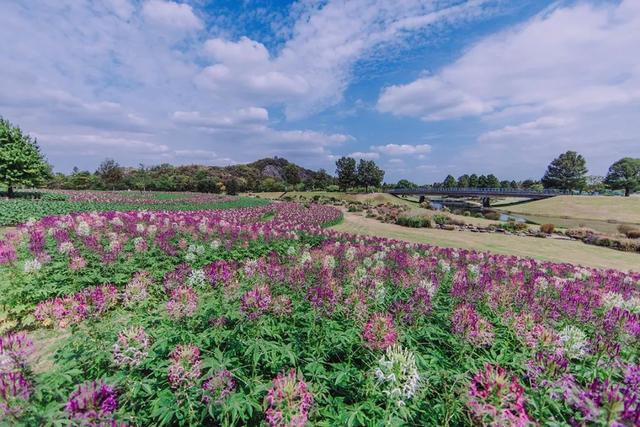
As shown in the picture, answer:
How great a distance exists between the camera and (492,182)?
119 meters

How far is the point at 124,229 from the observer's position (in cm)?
1067

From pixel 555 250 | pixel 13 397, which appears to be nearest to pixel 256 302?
pixel 13 397

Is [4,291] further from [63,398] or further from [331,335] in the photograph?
[331,335]

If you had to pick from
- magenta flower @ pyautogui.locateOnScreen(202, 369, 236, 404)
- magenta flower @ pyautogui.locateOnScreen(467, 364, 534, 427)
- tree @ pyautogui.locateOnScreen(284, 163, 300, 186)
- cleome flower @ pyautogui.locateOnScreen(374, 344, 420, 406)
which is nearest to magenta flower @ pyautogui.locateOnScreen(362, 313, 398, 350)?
cleome flower @ pyautogui.locateOnScreen(374, 344, 420, 406)

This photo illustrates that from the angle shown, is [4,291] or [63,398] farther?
[4,291]

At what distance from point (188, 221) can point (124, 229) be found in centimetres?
243

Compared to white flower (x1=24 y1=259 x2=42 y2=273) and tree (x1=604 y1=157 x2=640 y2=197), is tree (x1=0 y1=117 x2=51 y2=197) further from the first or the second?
tree (x1=604 y1=157 x2=640 y2=197)

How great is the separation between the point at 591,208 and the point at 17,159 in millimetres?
81679

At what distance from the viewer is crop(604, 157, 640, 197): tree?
82562 millimetres

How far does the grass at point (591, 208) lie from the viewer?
46562 mm

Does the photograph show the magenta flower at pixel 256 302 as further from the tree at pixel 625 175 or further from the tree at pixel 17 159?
the tree at pixel 625 175

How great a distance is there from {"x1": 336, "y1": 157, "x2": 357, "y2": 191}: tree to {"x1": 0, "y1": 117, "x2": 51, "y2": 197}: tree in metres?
72.0

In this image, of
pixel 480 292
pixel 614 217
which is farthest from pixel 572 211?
pixel 480 292

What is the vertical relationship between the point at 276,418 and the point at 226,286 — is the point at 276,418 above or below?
below
